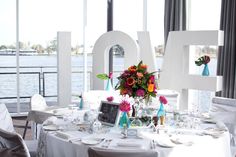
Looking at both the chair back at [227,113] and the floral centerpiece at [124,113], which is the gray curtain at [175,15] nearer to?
the chair back at [227,113]

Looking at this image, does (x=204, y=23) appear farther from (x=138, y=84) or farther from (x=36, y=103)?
(x=138, y=84)

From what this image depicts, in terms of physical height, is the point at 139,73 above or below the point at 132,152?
above

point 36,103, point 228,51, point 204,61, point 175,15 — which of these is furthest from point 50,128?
point 175,15

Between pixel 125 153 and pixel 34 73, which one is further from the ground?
pixel 34 73

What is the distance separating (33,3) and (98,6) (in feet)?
4.74

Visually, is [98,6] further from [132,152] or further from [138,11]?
[132,152]

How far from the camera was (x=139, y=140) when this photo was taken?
107 inches

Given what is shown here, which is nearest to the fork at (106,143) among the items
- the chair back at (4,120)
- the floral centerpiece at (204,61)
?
the chair back at (4,120)

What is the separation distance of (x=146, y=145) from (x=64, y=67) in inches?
135

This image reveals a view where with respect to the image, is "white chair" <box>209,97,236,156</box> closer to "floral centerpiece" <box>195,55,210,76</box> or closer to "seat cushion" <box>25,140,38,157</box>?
"floral centerpiece" <box>195,55,210,76</box>

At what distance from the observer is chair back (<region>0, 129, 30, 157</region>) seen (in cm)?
253

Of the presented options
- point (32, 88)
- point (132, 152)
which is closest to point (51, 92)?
point (32, 88)

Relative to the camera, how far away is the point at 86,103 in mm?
4227

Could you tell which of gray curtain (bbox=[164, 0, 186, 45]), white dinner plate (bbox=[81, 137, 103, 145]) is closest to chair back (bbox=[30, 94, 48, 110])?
white dinner plate (bbox=[81, 137, 103, 145])
